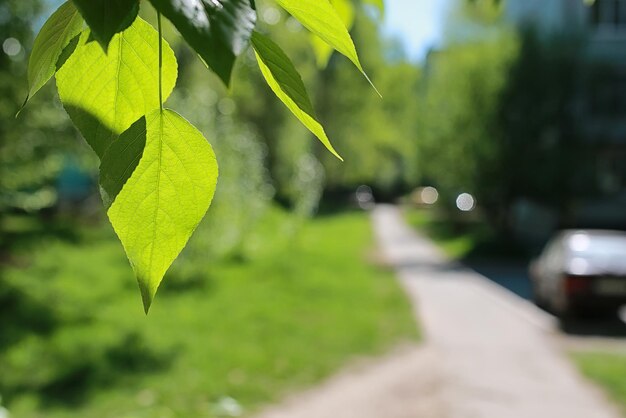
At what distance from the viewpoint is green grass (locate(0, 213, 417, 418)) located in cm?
612

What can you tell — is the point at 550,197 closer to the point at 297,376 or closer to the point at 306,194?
the point at 306,194

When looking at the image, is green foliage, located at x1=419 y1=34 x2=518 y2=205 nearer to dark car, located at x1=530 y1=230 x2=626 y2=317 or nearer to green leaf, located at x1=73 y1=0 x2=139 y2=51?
dark car, located at x1=530 y1=230 x2=626 y2=317

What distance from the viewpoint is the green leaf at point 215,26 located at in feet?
1.24

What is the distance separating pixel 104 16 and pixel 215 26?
0.22 feet

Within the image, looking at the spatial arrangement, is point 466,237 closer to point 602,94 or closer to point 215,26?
point 602,94

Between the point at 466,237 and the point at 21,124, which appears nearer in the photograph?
the point at 21,124

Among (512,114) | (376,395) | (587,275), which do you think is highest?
(512,114)

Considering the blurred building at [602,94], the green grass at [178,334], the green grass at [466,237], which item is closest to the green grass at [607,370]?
the green grass at [178,334]

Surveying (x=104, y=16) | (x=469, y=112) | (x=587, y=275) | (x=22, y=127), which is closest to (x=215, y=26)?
(x=104, y=16)

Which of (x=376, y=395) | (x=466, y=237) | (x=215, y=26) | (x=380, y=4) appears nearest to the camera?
(x=215, y=26)

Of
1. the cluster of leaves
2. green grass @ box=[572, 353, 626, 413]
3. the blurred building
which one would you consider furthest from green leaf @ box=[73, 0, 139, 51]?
the blurred building

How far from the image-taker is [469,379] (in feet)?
23.7

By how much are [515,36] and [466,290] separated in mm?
7668

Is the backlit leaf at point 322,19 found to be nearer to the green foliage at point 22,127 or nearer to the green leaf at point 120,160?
the green leaf at point 120,160
